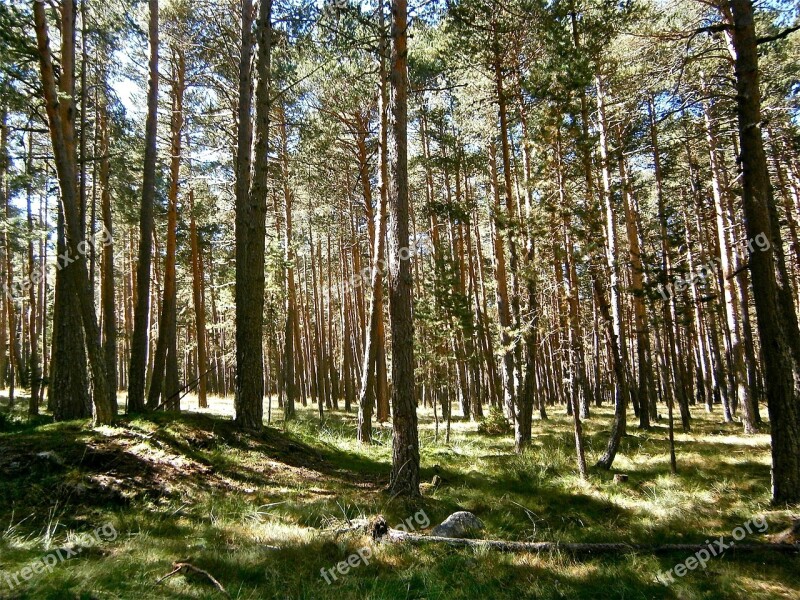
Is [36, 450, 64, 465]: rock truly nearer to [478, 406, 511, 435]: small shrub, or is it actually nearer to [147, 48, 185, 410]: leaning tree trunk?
[147, 48, 185, 410]: leaning tree trunk

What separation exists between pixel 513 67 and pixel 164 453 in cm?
1242

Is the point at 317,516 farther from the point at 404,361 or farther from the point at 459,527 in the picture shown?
the point at 404,361

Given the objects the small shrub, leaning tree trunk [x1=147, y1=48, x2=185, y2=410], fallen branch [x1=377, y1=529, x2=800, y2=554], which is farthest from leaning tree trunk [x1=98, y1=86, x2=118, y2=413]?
the small shrub

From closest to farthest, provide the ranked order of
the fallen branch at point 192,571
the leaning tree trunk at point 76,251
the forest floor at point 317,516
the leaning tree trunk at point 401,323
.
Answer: the fallen branch at point 192,571 → the forest floor at point 317,516 → the leaning tree trunk at point 401,323 → the leaning tree trunk at point 76,251

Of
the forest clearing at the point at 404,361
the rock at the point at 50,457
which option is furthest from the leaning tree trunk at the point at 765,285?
the rock at the point at 50,457

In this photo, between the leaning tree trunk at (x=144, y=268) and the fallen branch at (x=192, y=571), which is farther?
the leaning tree trunk at (x=144, y=268)

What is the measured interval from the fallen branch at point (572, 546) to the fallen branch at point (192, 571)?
1996mm

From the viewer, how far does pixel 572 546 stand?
17.4 ft

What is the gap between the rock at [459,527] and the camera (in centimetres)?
581

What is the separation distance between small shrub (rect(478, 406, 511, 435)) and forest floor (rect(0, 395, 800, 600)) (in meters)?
5.45

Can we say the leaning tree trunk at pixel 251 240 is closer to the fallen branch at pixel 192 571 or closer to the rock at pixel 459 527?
the rock at pixel 459 527

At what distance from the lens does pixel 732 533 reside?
596 cm

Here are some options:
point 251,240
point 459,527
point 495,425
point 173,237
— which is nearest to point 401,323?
point 459,527

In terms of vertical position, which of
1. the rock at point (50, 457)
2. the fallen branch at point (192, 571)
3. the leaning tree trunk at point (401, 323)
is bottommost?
the fallen branch at point (192, 571)
